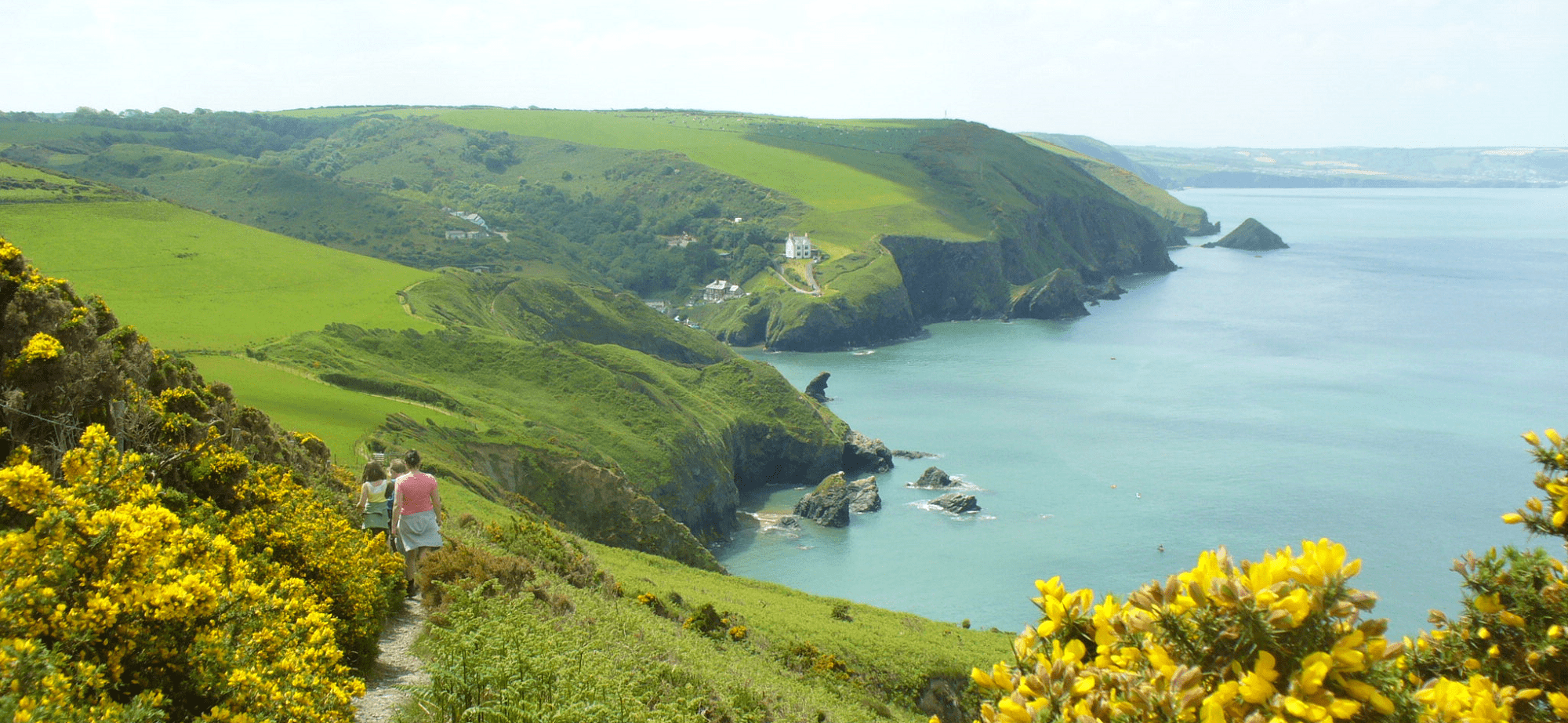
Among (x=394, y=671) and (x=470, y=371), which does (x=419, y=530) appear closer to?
(x=394, y=671)

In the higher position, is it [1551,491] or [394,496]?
[1551,491]

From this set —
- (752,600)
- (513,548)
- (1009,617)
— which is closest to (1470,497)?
(1009,617)

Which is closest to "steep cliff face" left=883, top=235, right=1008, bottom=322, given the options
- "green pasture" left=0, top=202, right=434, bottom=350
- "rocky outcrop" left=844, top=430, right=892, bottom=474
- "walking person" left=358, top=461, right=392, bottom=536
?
"rocky outcrop" left=844, top=430, right=892, bottom=474

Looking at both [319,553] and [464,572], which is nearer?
[319,553]

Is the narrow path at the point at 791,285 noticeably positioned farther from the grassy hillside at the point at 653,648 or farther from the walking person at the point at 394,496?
the walking person at the point at 394,496

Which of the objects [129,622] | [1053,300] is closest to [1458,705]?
[129,622]

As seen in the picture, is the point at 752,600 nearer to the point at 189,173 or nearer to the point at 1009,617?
the point at 1009,617

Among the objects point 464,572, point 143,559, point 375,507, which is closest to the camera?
point 143,559
